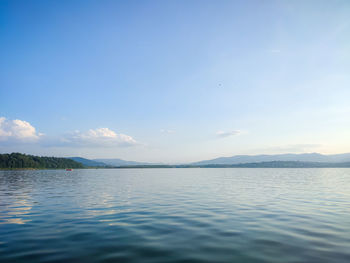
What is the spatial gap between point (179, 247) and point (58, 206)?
60.3 feet

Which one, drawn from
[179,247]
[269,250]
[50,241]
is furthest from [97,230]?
[269,250]

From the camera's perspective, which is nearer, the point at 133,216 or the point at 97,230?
the point at 97,230

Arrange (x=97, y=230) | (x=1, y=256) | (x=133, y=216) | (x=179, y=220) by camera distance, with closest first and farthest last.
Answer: (x=1, y=256), (x=97, y=230), (x=179, y=220), (x=133, y=216)

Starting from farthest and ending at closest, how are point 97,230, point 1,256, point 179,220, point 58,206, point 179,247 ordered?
point 58,206, point 179,220, point 97,230, point 179,247, point 1,256

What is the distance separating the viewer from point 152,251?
11.1 metres

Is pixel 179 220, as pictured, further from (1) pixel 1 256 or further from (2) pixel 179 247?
(1) pixel 1 256

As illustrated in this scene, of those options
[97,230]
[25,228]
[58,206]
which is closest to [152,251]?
[97,230]

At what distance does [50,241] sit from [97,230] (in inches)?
122

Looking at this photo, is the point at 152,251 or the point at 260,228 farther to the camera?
the point at 260,228

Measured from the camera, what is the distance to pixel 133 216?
19.5 metres

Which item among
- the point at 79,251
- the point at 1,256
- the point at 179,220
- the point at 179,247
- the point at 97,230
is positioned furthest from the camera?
the point at 179,220

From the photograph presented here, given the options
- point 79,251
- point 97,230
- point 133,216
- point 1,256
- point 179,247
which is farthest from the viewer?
point 133,216

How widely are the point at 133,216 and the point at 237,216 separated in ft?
30.7

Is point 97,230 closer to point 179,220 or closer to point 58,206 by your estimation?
point 179,220
